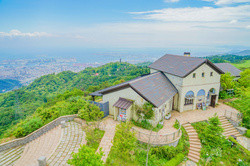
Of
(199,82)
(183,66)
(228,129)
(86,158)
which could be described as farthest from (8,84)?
(228,129)

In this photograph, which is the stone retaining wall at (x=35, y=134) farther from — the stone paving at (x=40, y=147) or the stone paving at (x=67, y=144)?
the stone paving at (x=67, y=144)

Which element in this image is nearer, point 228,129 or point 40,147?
point 40,147

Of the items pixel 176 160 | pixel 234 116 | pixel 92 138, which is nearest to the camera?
pixel 176 160

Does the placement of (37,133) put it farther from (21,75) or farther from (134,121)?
(21,75)

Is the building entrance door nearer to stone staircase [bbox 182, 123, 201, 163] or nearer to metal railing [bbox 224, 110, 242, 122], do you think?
metal railing [bbox 224, 110, 242, 122]

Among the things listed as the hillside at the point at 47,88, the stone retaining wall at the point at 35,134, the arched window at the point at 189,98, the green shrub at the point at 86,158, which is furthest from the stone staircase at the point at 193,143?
the hillside at the point at 47,88

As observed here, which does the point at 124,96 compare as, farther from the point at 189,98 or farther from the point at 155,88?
the point at 189,98

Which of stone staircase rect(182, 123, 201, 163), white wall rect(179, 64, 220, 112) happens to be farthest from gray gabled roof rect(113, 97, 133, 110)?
white wall rect(179, 64, 220, 112)
